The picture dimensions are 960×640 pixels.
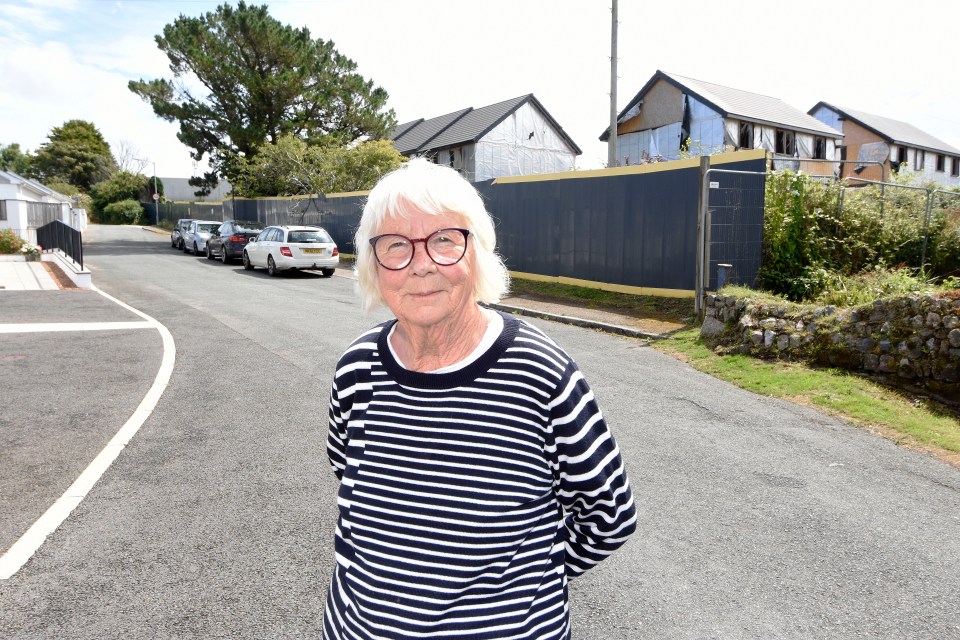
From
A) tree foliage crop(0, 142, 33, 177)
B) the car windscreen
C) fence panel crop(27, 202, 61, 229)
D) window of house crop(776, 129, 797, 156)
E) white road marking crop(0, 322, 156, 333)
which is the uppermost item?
tree foliage crop(0, 142, 33, 177)

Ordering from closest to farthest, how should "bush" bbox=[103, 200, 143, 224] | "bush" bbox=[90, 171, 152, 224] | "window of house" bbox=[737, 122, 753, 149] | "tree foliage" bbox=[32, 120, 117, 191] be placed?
1. "window of house" bbox=[737, 122, 753, 149]
2. "bush" bbox=[103, 200, 143, 224]
3. "bush" bbox=[90, 171, 152, 224]
4. "tree foliage" bbox=[32, 120, 117, 191]

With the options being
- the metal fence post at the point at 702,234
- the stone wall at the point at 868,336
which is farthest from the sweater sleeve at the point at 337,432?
the metal fence post at the point at 702,234

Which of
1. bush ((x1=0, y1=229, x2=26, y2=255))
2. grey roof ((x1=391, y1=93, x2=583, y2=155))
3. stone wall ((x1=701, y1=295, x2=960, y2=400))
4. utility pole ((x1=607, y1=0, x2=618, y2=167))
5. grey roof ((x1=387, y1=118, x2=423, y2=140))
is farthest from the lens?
grey roof ((x1=387, y1=118, x2=423, y2=140))

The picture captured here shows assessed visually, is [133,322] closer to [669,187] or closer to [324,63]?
[669,187]

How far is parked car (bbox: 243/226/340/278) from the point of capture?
19297mm

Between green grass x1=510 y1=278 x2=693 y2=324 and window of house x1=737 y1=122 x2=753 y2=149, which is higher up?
window of house x1=737 y1=122 x2=753 y2=149

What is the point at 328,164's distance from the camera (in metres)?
30.1

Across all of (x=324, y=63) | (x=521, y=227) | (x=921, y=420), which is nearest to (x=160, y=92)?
(x=324, y=63)

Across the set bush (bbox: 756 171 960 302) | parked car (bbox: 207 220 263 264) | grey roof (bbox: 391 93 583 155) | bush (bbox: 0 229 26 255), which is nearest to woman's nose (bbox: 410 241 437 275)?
bush (bbox: 756 171 960 302)

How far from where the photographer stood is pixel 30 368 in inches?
302

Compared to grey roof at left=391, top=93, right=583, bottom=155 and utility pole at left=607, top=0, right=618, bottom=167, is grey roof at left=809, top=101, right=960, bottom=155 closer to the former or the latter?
grey roof at left=391, top=93, right=583, bottom=155

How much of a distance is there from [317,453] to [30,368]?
487 centimetres

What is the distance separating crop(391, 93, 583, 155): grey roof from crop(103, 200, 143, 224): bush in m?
31.3

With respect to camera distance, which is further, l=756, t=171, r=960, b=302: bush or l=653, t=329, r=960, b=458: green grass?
l=756, t=171, r=960, b=302: bush
